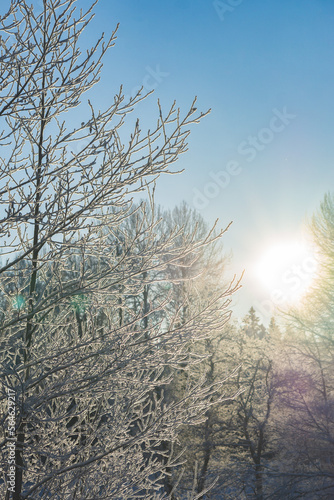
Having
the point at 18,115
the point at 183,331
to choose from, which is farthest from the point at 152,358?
the point at 18,115

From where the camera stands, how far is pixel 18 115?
9.45 ft

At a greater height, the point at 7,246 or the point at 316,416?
the point at 7,246

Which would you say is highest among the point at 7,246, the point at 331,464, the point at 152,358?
the point at 7,246

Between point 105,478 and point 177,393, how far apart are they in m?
11.0

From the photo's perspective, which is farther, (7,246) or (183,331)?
(7,246)

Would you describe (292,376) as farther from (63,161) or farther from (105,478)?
(63,161)

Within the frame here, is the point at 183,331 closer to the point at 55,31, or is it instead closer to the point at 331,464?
the point at 55,31

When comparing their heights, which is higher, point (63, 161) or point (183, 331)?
point (63, 161)

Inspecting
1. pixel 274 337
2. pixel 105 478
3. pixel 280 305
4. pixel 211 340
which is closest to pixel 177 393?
pixel 211 340

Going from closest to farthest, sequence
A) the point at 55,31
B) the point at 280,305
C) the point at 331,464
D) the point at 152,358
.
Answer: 1. the point at 152,358
2. the point at 55,31
3. the point at 331,464
4. the point at 280,305

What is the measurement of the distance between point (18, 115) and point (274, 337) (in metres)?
10.4

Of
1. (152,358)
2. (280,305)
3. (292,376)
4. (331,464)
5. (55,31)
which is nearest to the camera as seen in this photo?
(152,358)

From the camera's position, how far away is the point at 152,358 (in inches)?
105

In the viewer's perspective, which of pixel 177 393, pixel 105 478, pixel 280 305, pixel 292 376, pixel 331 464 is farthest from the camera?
pixel 177 393
